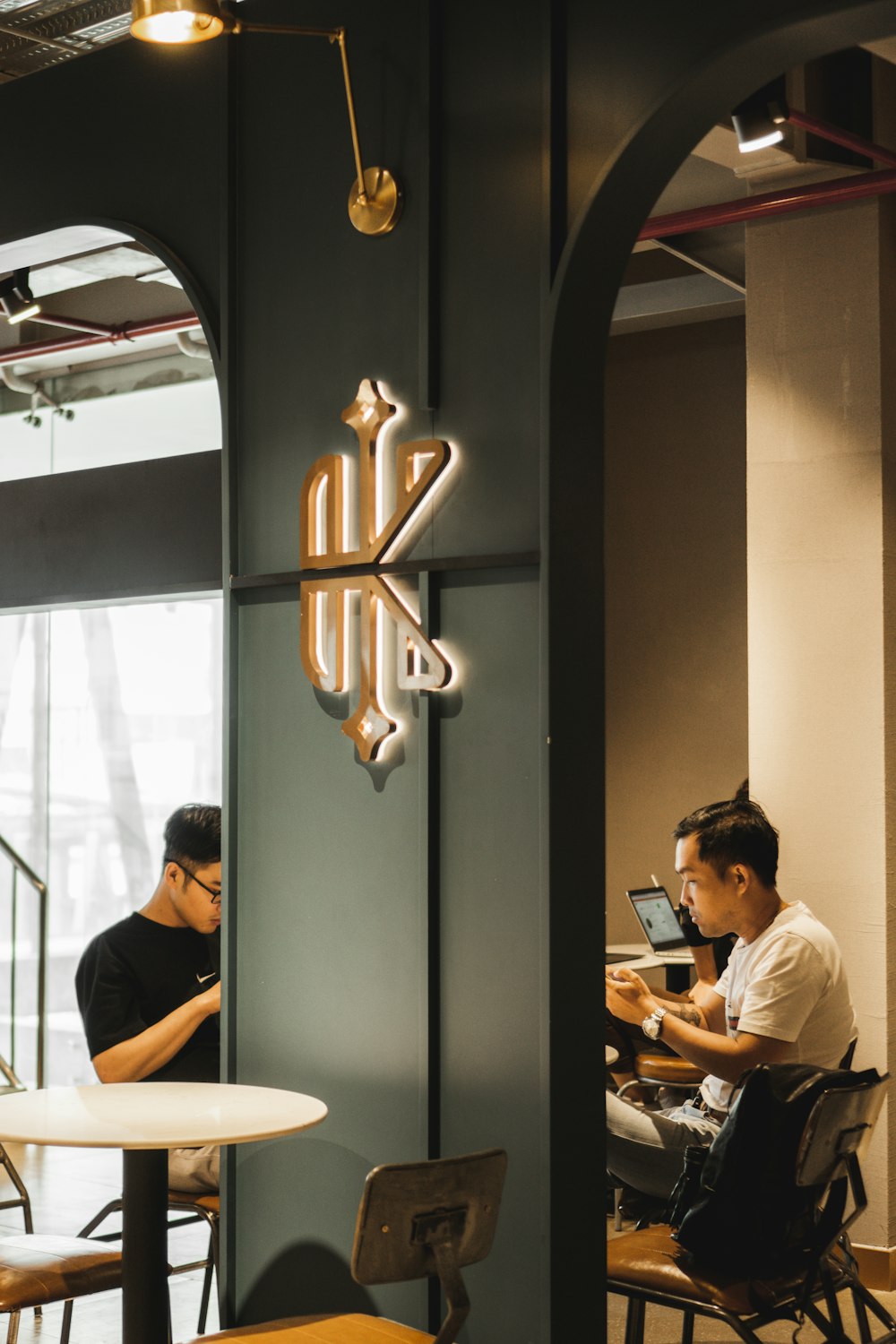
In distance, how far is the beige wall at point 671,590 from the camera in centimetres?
757

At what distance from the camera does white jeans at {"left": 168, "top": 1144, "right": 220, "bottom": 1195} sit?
373cm

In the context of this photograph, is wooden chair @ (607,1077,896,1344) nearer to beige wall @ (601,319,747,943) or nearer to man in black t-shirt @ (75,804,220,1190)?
man in black t-shirt @ (75,804,220,1190)

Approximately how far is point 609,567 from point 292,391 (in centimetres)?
474

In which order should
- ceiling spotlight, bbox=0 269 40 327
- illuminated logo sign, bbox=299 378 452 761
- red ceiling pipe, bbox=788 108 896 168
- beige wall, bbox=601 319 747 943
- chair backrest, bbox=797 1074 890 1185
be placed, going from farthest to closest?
beige wall, bbox=601 319 747 943 < ceiling spotlight, bbox=0 269 40 327 < red ceiling pipe, bbox=788 108 896 168 < illuminated logo sign, bbox=299 378 452 761 < chair backrest, bbox=797 1074 890 1185

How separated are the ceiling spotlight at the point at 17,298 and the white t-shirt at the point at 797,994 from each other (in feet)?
11.2

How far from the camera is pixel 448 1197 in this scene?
7.84ft

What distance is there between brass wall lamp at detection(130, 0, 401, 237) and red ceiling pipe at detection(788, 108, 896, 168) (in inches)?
69.4

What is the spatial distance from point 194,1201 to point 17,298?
3.29 meters

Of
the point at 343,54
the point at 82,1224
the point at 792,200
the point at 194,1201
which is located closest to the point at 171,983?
the point at 194,1201

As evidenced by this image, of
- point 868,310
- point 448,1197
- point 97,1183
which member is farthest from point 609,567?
point 448,1197

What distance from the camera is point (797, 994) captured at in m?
3.53

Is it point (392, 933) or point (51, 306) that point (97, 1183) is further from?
point (51, 306)

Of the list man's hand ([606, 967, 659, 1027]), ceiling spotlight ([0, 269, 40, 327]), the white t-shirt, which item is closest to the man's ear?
the white t-shirt

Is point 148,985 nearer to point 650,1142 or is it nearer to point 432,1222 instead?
point 650,1142
